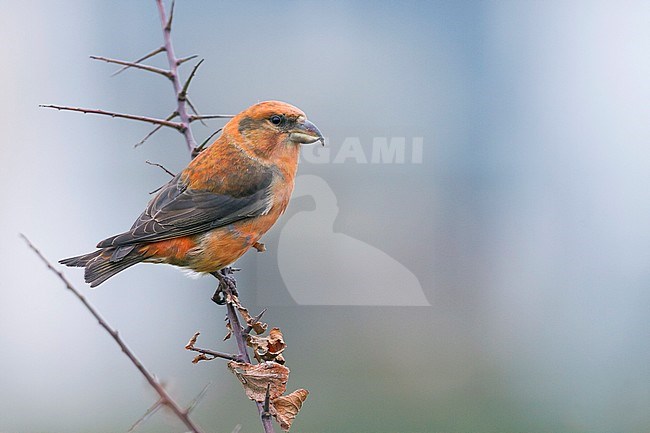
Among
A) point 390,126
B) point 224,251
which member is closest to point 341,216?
point 390,126

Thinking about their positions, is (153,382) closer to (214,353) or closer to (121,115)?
(214,353)

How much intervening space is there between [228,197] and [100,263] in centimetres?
58

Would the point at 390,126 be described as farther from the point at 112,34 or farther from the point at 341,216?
the point at 112,34

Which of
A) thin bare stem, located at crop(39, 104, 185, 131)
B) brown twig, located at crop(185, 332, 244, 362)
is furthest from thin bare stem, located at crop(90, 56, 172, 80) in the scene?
brown twig, located at crop(185, 332, 244, 362)

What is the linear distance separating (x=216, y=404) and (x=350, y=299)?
1.32m

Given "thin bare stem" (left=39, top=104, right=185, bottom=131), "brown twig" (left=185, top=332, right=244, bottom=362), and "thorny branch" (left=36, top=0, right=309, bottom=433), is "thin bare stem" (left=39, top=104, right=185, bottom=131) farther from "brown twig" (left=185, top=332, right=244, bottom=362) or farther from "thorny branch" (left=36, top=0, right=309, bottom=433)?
"brown twig" (left=185, top=332, right=244, bottom=362)

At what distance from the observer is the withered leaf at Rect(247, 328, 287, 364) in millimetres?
2305

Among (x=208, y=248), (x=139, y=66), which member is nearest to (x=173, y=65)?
(x=139, y=66)

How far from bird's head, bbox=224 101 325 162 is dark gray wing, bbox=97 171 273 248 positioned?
4.1 inches

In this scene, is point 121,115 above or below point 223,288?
above

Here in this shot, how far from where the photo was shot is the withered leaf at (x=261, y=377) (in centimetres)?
221

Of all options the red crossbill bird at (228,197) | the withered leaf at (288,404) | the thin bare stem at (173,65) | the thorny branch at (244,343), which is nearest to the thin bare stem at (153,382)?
the thorny branch at (244,343)

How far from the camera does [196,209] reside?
10.8 feet

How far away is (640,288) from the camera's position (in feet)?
26.6
